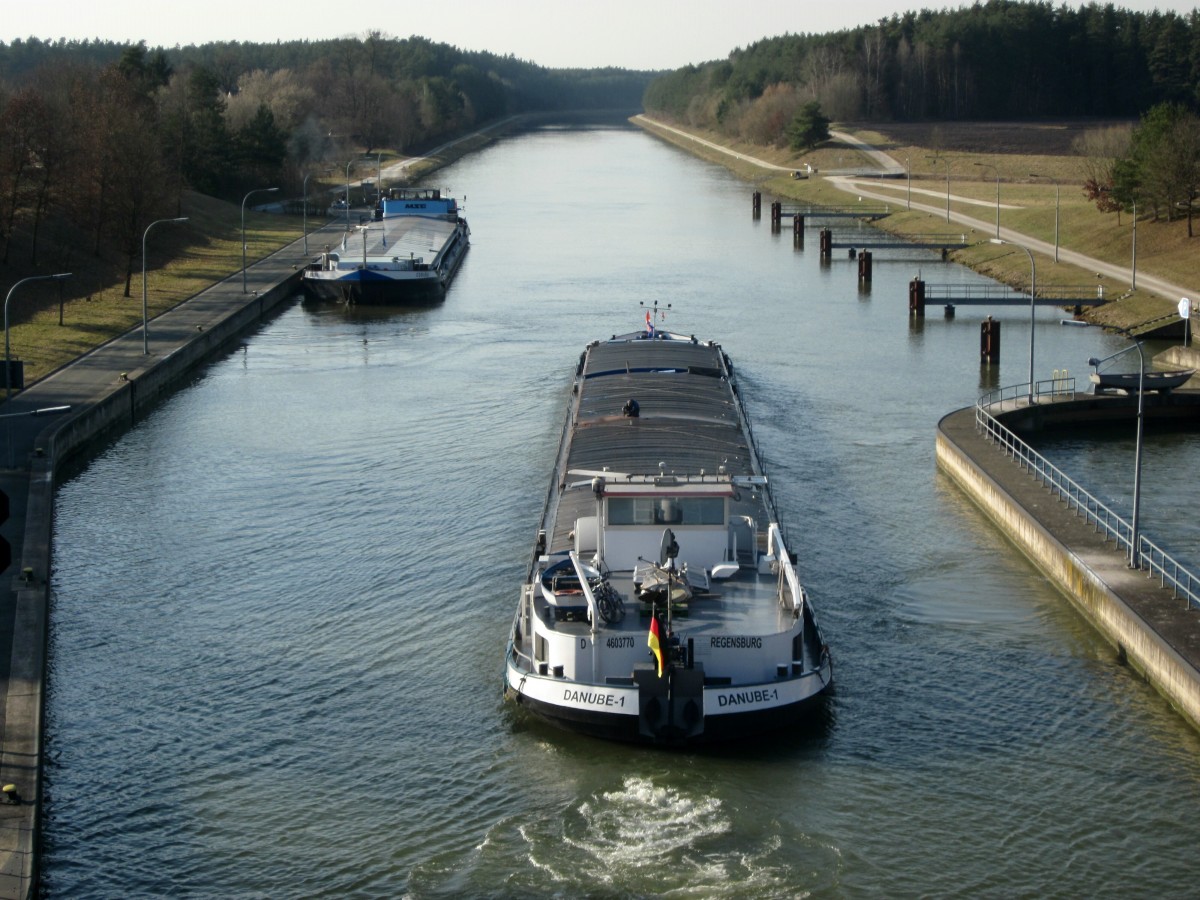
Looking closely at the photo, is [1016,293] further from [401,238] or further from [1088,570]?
[1088,570]

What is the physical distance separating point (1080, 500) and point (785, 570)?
44.2 ft

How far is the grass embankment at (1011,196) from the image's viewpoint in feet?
246

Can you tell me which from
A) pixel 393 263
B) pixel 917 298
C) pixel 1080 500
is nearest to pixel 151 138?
pixel 393 263

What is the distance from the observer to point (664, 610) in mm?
25625

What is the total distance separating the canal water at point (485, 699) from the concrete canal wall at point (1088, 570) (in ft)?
1.82

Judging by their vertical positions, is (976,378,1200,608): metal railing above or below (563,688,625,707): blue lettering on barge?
above

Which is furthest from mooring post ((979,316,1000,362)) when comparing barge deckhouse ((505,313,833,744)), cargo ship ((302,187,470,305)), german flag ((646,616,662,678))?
german flag ((646,616,662,678))

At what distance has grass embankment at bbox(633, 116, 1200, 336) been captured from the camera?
74.9 meters

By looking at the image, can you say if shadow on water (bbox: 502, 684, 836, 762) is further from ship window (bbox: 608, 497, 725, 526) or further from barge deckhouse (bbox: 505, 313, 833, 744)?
ship window (bbox: 608, 497, 725, 526)

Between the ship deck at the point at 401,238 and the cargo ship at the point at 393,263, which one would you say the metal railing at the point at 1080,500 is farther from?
the ship deck at the point at 401,238

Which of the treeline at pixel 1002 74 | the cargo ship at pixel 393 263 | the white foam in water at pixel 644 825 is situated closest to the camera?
the white foam in water at pixel 644 825

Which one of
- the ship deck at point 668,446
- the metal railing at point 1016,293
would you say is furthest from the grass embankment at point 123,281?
the metal railing at point 1016,293

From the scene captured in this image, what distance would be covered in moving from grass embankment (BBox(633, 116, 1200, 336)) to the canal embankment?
37.0 meters

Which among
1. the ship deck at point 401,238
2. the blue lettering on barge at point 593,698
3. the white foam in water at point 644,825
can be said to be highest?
the ship deck at point 401,238
